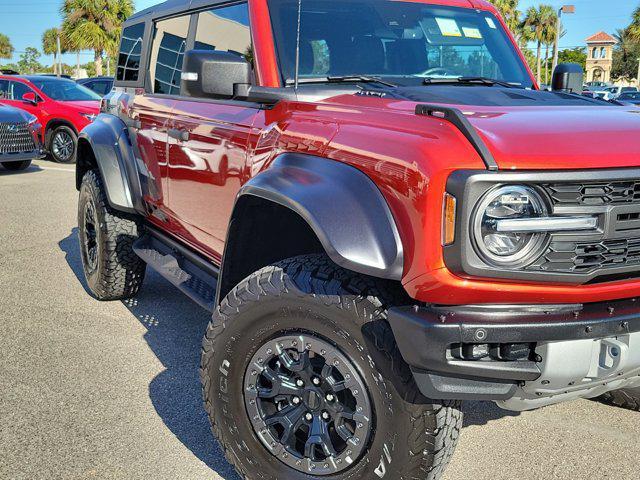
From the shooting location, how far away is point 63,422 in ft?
11.3

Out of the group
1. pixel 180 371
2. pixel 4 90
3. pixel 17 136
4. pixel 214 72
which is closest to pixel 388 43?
pixel 214 72

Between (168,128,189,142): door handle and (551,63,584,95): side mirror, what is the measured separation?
2037 millimetres

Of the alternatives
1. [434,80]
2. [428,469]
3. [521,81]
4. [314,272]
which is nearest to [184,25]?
[434,80]

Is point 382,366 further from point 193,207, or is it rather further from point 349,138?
point 193,207

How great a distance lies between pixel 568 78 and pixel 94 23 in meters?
47.1

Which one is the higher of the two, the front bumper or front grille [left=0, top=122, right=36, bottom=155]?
the front bumper

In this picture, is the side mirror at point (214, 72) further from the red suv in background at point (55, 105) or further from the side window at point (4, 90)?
the side window at point (4, 90)

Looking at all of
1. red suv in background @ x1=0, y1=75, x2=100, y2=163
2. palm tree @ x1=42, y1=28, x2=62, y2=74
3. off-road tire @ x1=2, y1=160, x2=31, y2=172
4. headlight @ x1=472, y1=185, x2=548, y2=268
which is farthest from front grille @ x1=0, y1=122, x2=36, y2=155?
palm tree @ x1=42, y1=28, x2=62, y2=74

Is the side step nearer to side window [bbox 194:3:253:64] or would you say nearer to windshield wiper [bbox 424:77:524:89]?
side window [bbox 194:3:253:64]

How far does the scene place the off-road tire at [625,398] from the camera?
3.62 meters

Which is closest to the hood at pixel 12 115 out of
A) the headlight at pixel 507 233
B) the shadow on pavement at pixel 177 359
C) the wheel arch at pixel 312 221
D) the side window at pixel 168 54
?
the shadow on pavement at pixel 177 359

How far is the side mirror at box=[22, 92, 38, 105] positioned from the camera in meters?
14.4

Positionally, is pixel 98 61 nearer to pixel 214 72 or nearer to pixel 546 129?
pixel 214 72

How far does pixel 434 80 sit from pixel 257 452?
1.83m
